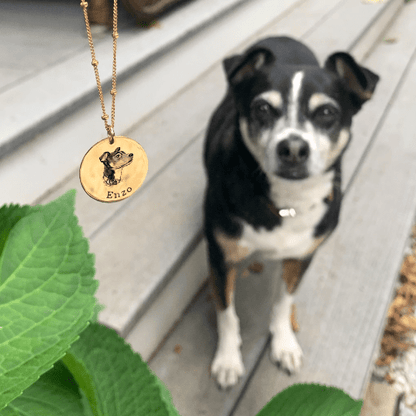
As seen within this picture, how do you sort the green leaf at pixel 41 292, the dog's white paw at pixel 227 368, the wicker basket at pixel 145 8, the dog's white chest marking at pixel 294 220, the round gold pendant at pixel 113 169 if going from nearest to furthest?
the green leaf at pixel 41 292
the round gold pendant at pixel 113 169
the dog's white chest marking at pixel 294 220
the dog's white paw at pixel 227 368
the wicker basket at pixel 145 8

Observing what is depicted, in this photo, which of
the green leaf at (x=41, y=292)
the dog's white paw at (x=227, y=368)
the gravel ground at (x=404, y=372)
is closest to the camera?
the green leaf at (x=41, y=292)

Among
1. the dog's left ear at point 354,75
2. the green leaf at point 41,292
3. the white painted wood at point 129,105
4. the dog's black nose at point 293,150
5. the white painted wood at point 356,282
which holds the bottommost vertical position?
the white painted wood at point 356,282

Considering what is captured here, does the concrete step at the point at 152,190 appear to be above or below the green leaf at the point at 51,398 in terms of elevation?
below

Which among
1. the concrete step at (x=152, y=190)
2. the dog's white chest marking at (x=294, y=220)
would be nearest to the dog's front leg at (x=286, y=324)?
the dog's white chest marking at (x=294, y=220)

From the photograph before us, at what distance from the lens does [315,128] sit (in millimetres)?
1039

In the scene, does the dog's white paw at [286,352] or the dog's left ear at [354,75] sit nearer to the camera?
the dog's left ear at [354,75]

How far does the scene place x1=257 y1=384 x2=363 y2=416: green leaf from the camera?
0.97 ft

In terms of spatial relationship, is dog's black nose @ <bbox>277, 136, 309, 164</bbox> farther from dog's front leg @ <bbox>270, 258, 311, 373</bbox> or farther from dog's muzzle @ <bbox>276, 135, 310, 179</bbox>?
dog's front leg @ <bbox>270, 258, 311, 373</bbox>

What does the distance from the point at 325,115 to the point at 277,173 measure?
8.2 inches

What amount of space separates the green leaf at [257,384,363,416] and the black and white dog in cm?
75

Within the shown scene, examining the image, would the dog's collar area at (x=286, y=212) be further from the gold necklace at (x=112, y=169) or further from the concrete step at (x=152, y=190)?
the gold necklace at (x=112, y=169)

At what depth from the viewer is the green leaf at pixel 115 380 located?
0.27 m

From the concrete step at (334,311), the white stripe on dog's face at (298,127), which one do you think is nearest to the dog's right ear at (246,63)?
the white stripe on dog's face at (298,127)

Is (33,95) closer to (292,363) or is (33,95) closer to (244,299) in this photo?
(244,299)
